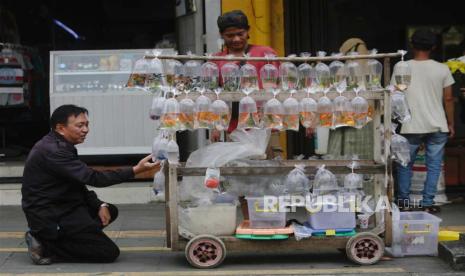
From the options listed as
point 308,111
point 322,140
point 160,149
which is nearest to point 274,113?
point 308,111

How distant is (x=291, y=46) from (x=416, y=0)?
5.62 feet

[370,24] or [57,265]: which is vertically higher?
[370,24]

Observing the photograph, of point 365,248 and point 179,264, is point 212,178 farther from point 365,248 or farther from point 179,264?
point 365,248

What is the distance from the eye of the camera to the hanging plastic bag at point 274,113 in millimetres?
5113

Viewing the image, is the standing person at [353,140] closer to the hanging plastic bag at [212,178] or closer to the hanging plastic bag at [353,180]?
the hanging plastic bag at [353,180]

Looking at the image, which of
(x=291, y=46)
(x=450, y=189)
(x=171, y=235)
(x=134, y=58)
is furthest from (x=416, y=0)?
(x=171, y=235)

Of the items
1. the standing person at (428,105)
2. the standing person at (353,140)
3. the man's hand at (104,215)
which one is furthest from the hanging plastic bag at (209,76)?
the standing person at (428,105)

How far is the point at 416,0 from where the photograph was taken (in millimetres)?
8594

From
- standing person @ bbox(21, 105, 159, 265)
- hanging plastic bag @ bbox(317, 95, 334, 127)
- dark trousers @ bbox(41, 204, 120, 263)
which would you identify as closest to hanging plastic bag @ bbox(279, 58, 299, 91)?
hanging plastic bag @ bbox(317, 95, 334, 127)

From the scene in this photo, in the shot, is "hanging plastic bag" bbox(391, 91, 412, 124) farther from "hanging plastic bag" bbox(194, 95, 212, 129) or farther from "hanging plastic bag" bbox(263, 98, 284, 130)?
"hanging plastic bag" bbox(194, 95, 212, 129)

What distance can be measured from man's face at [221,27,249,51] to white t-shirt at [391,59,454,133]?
2.10 m

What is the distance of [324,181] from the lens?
203 inches

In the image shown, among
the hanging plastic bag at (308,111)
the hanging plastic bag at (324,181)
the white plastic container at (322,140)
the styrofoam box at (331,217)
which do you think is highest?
the hanging plastic bag at (308,111)

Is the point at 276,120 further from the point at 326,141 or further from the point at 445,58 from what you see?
the point at 445,58
